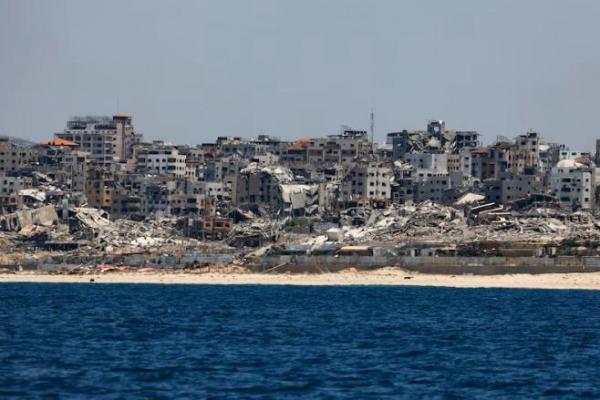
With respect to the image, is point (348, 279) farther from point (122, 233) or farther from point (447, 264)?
point (122, 233)

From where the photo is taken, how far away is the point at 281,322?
3593 inches

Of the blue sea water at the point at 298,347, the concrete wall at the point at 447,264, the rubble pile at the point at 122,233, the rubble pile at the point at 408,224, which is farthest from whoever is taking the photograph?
the rubble pile at the point at 122,233

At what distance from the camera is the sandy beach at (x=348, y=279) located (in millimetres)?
140750

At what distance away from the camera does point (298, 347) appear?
72.9 meters

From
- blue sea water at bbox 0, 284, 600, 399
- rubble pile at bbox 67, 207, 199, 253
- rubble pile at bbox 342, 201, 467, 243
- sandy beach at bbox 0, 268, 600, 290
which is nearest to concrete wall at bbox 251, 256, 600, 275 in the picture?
sandy beach at bbox 0, 268, 600, 290

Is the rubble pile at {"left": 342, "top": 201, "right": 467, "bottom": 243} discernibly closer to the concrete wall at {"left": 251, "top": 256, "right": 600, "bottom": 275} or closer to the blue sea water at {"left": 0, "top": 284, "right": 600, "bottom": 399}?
the concrete wall at {"left": 251, "top": 256, "right": 600, "bottom": 275}

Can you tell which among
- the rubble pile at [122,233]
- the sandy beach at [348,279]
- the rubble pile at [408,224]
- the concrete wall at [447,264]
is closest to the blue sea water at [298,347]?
the sandy beach at [348,279]

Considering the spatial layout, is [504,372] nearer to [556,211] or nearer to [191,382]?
[191,382]

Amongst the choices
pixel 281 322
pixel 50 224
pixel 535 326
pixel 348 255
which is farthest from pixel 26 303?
pixel 50 224

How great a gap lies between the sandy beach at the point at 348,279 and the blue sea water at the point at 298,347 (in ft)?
60.1

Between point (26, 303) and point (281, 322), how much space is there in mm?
29024

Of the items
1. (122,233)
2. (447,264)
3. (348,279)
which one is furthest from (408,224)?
(122,233)

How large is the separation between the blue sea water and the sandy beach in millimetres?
18315

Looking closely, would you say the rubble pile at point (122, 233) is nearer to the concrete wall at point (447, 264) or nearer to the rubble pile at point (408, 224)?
the rubble pile at point (408, 224)
